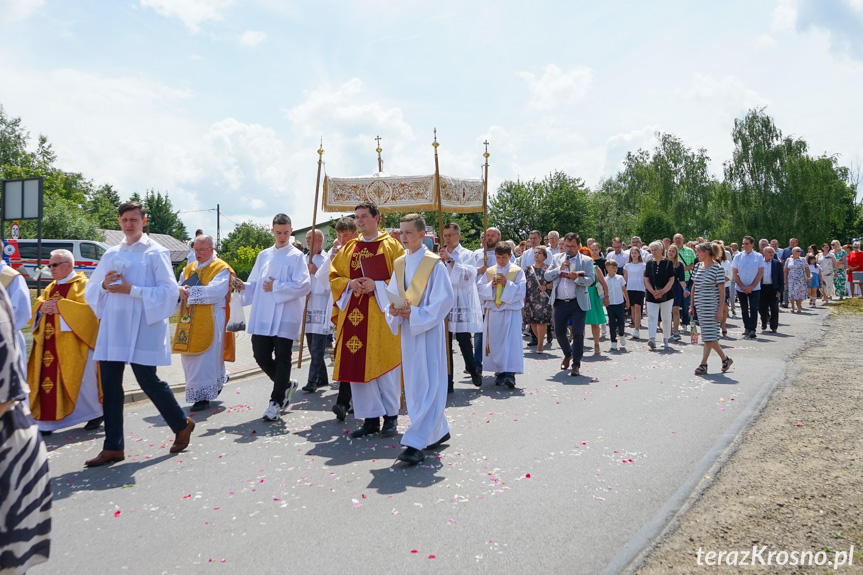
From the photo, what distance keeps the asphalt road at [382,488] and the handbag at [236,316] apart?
36.0 inches

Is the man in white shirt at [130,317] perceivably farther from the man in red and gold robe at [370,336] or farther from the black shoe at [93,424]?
the man in red and gold robe at [370,336]

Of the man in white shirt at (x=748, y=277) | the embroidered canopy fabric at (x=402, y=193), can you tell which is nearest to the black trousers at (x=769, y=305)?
the man in white shirt at (x=748, y=277)

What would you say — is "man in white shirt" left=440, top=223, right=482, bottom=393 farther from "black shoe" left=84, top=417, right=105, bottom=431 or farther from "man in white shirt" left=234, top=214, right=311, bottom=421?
"black shoe" left=84, top=417, right=105, bottom=431

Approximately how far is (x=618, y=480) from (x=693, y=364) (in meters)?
6.25

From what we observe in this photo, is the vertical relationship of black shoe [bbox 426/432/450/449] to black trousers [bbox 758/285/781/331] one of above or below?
below

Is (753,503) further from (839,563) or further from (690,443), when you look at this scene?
(690,443)

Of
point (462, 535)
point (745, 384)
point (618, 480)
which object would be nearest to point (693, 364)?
point (745, 384)

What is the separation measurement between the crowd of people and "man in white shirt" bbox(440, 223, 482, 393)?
2 cm

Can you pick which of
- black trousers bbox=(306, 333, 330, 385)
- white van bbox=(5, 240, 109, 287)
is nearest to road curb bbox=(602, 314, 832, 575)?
black trousers bbox=(306, 333, 330, 385)

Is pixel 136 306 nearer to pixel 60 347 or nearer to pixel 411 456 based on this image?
pixel 60 347

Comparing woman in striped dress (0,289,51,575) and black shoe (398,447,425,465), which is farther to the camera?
black shoe (398,447,425,465)

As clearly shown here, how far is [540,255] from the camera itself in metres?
12.0

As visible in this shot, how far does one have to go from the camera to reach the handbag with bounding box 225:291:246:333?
8.06 metres

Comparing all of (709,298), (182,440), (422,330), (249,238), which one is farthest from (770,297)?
(249,238)
